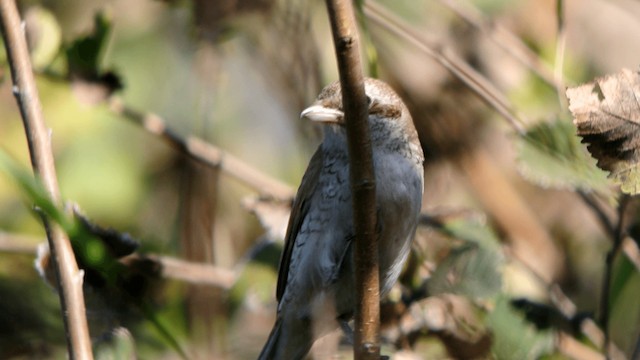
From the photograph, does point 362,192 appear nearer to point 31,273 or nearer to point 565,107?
point 565,107

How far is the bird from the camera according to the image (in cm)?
275

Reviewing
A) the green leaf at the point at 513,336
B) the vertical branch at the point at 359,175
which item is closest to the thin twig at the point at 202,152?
the green leaf at the point at 513,336

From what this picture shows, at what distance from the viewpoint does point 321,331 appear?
3115 mm

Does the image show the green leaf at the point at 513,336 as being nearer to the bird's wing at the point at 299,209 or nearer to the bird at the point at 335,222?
the bird at the point at 335,222

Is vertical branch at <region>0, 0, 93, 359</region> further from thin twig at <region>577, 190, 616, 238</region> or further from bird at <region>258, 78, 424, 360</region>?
thin twig at <region>577, 190, 616, 238</region>

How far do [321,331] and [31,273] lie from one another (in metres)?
1.37

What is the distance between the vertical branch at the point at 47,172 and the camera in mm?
1887

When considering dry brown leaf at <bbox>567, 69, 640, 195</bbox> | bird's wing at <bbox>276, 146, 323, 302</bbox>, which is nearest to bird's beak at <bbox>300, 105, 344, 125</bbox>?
bird's wing at <bbox>276, 146, 323, 302</bbox>

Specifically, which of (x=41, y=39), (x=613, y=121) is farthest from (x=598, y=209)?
(x=41, y=39)

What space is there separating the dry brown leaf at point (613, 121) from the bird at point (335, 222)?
2.29ft

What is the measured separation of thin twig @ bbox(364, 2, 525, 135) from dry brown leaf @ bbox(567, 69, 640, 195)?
118cm

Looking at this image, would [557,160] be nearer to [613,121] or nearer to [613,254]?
[613,254]

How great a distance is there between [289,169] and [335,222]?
1.89m

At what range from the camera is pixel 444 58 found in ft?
11.2
